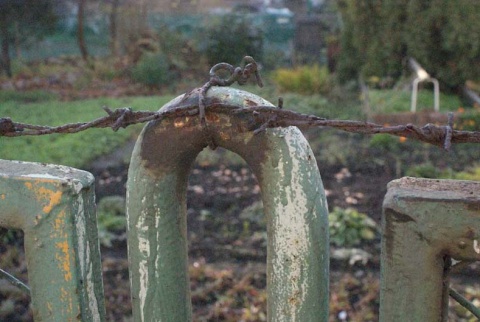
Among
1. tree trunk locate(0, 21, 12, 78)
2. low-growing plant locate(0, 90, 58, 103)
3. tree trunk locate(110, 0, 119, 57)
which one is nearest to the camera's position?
low-growing plant locate(0, 90, 58, 103)

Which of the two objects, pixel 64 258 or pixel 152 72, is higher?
pixel 64 258

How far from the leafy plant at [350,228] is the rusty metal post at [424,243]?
3.54 m

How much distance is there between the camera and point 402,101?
8875 millimetres

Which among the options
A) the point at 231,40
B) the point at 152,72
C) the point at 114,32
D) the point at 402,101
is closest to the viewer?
the point at 402,101

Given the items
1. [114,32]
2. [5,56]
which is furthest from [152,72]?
[5,56]

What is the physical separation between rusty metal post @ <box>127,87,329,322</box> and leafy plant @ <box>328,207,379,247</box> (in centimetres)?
346

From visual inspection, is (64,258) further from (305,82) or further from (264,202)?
(305,82)

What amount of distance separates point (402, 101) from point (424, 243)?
7.95 meters

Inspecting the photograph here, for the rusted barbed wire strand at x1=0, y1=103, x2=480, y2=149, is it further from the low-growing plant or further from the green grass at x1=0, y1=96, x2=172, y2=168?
the low-growing plant

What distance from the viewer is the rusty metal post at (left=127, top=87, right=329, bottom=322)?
1282 millimetres

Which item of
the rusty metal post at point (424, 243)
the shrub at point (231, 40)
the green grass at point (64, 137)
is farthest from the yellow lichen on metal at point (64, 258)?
the shrub at point (231, 40)

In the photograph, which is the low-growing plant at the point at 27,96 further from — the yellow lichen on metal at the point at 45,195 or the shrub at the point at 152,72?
the yellow lichen on metal at the point at 45,195

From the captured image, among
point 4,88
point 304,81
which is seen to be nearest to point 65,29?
point 4,88

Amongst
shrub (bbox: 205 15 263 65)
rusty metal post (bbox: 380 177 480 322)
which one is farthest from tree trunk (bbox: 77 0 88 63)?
rusty metal post (bbox: 380 177 480 322)
